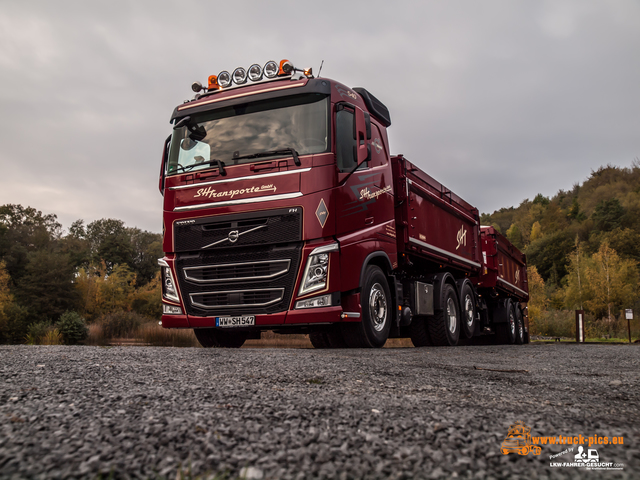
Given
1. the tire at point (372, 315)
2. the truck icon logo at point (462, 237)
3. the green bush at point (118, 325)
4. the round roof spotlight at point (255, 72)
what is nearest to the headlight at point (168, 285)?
the tire at point (372, 315)

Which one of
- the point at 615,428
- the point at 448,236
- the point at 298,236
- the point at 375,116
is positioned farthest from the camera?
the point at 448,236

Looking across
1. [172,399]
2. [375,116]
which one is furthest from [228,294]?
[172,399]

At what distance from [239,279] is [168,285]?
118 centimetres

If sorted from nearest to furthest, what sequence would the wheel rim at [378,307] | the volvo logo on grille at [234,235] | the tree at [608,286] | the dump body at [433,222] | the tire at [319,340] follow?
the volvo logo on grille at [234,235] < the wheel rim at [378,307] < the tire at [319,340] < the dump body at [433,222] < the tree at [608,286]

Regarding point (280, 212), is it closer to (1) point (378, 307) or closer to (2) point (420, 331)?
(1) point (378, 307)

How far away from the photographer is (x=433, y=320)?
32.0ft

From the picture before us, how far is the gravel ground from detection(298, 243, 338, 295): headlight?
285 centimetres

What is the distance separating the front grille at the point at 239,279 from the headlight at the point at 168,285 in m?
0.13

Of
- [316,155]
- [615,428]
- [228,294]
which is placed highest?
[316,155]

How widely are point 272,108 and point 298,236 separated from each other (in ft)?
6.10

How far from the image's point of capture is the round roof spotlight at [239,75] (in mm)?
7477

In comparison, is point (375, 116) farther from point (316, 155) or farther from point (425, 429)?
point (425, 429)

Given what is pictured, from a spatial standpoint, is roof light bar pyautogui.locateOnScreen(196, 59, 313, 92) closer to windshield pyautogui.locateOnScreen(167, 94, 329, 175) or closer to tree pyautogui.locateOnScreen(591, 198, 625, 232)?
windshield pyautogui.locateOnScreen(167, 94, 329, 175)

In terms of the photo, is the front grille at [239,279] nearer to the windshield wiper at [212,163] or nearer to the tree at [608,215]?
the windshield wiper at [212,163]
